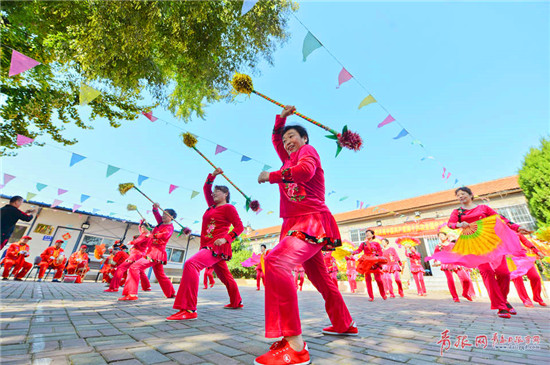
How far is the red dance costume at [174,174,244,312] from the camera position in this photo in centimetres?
301

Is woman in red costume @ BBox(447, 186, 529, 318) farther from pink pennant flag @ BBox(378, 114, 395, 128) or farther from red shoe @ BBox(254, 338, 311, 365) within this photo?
red shoe @ BBox(254, 338, 311, 365)

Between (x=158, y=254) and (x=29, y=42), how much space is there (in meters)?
6.54

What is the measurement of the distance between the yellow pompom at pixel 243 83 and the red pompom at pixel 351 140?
1434 millimetres

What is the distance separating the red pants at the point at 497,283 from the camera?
3908mm

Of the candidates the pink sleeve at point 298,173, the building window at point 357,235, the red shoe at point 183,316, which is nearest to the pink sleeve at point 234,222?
the red shoe at point 183,316

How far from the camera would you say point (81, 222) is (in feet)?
53.7

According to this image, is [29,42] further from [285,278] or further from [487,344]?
[487,344]

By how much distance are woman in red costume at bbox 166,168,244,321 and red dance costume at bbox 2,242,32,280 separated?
41.1 feet

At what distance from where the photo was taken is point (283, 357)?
1.47 meters

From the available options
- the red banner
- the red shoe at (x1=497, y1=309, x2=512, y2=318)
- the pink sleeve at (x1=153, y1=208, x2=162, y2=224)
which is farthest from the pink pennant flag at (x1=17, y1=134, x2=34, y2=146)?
the red banner

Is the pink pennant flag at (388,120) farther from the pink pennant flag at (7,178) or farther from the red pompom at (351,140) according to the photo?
the pink pennant flag at (7,178)

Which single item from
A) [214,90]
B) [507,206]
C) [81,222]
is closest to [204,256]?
[214,90]

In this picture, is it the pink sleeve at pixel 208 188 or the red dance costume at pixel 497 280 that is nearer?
the red dance costume at pixel 497 280

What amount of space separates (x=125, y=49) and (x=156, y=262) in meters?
4.92
